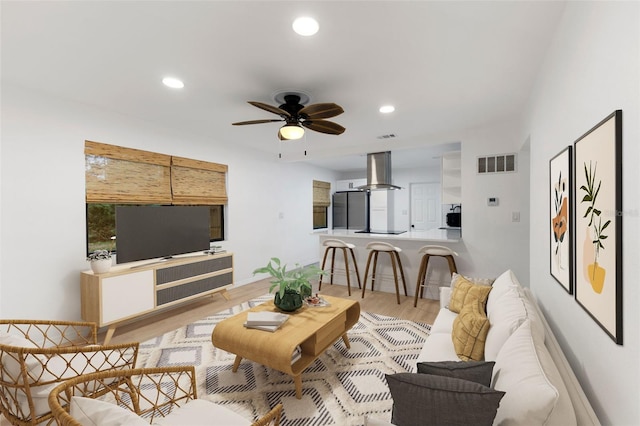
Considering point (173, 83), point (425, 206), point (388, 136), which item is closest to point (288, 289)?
point (173, 83)

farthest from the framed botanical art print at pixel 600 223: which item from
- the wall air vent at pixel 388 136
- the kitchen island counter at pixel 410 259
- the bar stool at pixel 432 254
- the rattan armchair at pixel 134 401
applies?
the wall air vent at pixel 388 136

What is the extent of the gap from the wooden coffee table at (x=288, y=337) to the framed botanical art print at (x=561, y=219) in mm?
1543

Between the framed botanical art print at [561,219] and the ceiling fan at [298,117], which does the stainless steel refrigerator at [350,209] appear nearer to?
the ceiling fan at [298,117]

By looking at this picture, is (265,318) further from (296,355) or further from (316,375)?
(316,375)

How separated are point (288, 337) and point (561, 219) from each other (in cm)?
180

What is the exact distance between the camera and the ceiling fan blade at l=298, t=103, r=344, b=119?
2.42 meters

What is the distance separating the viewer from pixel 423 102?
3.07 meters

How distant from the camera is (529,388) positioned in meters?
0.99

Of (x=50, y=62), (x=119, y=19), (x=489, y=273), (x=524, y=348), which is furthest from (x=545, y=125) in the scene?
(x=50, y=62)

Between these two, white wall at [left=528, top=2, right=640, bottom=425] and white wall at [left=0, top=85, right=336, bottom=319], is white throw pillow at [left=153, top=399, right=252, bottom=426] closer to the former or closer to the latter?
white wall at [left=528, top=2, right=640, bottom=425]

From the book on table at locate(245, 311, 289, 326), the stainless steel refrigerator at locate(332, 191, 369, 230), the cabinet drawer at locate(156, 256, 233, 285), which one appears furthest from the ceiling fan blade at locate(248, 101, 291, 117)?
the stainless steel refrigerator at locate(332, 191, 369, 230)

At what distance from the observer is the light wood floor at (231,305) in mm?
3255

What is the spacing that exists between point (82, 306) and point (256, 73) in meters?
2.90

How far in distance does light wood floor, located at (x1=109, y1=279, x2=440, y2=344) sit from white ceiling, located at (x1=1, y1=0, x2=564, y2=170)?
7.93 feet
